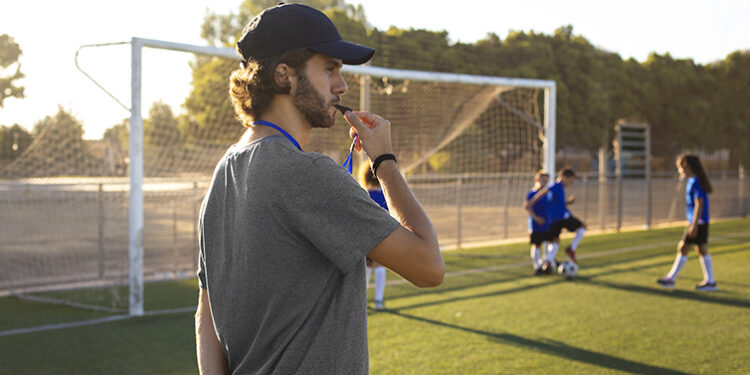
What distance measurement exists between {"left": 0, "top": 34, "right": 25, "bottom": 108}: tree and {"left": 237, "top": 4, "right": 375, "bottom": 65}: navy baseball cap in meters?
10.9

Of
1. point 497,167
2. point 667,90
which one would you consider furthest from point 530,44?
point 497,167

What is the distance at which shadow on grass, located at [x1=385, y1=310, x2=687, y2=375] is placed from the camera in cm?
546

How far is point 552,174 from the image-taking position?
451 inches

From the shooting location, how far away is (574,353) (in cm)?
596

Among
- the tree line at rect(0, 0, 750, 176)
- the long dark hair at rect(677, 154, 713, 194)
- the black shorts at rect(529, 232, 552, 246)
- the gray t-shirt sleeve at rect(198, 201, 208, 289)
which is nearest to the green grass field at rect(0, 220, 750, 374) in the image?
the black shorts at rect(529, 232, 552, 246)

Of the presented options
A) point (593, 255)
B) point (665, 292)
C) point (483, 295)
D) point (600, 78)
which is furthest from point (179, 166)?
point (600, 78)

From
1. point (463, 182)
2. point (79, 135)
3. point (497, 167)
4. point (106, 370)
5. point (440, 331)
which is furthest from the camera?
point (497, 167)

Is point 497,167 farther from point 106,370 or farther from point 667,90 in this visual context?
point 667,90

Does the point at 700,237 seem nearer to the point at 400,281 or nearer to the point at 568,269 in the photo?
the point at 568,269

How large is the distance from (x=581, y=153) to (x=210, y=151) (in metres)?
32.2

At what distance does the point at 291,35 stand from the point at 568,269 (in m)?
9.24

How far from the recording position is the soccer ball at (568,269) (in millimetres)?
10042

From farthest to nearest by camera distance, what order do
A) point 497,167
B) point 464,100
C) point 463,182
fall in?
1. point 497,167
2. point 463,182
3. point 464,100

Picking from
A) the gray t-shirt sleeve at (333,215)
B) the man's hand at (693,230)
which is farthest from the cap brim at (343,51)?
the man's hand at (693,230)
